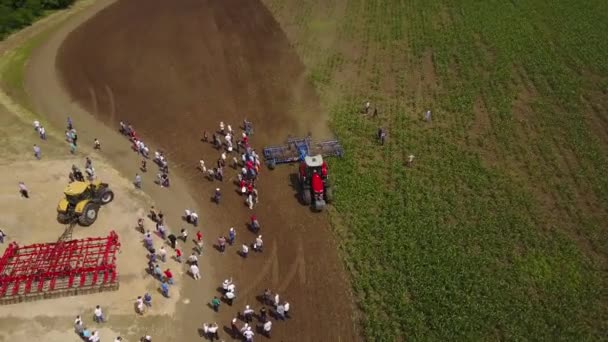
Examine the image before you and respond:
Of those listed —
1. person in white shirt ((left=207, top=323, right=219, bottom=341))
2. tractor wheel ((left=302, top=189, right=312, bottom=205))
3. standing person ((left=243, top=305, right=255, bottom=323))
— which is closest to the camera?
person in white shirt ((left=207, top=323, right=219, bottom=341))

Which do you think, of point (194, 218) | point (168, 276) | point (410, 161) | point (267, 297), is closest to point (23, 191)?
point (194, 218)

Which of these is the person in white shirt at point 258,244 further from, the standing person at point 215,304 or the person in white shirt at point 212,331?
the person in white shirt at point 212,331

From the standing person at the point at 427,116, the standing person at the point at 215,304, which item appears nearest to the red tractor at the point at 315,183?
the standing person at the point at 215,304

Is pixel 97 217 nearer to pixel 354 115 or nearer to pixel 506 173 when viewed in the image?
pixel 354 115

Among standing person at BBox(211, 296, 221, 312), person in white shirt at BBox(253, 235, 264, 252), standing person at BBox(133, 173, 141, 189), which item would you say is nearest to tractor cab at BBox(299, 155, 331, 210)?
person in white shirt at BBox(253, 235, 264, 252)

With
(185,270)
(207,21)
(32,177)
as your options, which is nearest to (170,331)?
(185,270)

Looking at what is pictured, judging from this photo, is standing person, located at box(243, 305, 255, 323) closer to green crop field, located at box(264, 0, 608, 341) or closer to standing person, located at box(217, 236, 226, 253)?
standing person, located at box(217, 236, 226, 253)
